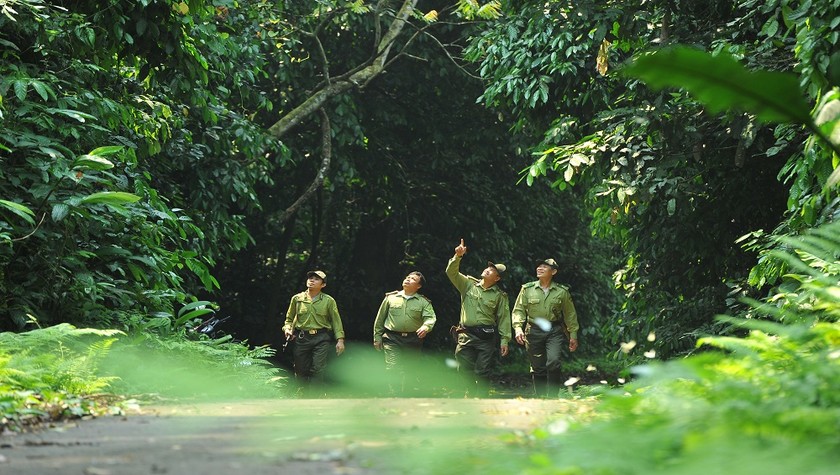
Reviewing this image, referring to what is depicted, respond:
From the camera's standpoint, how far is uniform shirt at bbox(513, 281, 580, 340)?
14.9 meters

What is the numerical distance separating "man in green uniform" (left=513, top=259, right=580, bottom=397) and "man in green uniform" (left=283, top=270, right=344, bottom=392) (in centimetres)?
251

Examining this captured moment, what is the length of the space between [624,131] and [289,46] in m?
9.03

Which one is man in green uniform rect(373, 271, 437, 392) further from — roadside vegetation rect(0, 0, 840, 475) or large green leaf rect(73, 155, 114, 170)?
large green leaf rect(73, 155, 114, 170)

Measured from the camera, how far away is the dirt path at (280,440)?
4773 mm

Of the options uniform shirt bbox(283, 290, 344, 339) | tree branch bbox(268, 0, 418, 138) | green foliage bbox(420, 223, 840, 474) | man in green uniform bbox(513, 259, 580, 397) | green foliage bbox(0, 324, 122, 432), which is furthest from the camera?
tree branch bbox(268, 0, 418, 138)

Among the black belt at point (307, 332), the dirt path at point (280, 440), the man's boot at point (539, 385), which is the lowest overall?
the man's boot at point (539, 385)

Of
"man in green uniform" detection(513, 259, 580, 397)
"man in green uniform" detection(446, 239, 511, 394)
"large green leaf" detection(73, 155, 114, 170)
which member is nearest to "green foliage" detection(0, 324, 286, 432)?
"large green leaf" detection(73, 155, 114, 170)

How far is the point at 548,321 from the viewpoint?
587 inches

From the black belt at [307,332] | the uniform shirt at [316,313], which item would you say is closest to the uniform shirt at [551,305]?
the uniform shirt at [316,313]

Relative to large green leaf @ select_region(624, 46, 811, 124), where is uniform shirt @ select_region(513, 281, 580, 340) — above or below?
below

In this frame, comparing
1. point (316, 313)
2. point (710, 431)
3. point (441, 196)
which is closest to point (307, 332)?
point (316, 313)

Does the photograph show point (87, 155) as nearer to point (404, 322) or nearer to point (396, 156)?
point (404, 322)

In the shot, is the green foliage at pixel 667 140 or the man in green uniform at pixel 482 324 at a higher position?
the green foliage at pixel 667 140

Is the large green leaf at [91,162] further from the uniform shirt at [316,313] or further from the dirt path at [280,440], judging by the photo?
the uniform shirt at [316,313]
